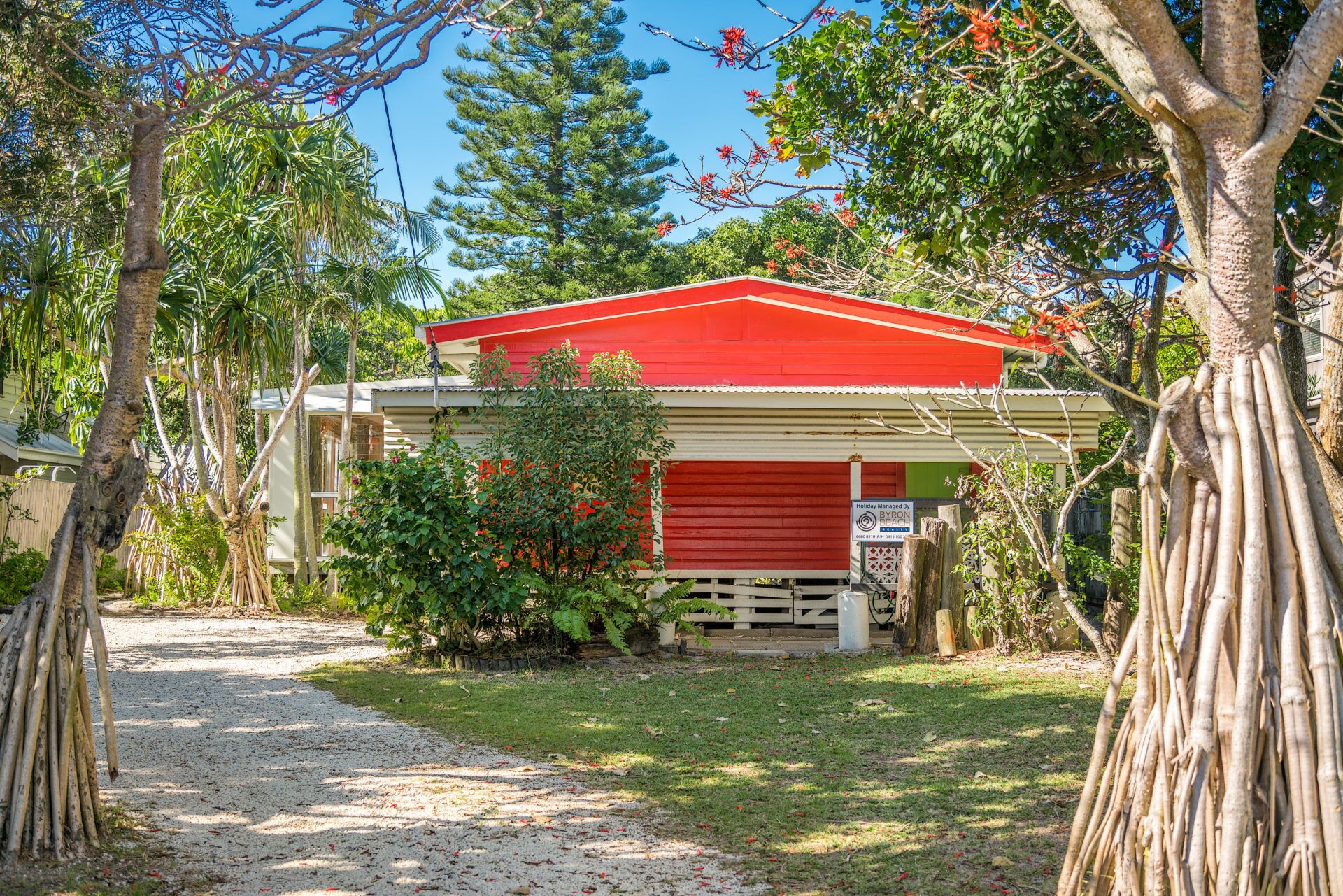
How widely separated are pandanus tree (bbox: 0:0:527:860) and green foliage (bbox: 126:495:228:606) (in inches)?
390

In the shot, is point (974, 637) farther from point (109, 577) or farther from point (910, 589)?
point (109, 577)

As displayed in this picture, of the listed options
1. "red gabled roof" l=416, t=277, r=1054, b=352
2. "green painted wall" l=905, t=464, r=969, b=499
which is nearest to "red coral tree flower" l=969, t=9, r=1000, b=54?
"red gabled roof" l=416, t=277, r=1054, b=352

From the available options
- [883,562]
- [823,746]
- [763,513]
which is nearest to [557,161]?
[763,513]

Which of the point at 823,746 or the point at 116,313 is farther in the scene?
the point at 823,746

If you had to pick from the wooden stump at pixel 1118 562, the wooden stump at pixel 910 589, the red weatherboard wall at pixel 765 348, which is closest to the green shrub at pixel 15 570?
the red weatherboard wall at pixel 765 348

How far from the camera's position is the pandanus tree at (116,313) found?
421 centimetres

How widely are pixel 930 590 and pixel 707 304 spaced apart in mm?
5324

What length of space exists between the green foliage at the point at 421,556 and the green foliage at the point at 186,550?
18.9 ft

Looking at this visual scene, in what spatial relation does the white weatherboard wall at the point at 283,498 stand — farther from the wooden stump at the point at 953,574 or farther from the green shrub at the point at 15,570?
the wooden stump at the point at 953,574

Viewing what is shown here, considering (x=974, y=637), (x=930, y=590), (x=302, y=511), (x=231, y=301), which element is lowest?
(x=974, y=637)

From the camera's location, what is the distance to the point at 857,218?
7.38 metres

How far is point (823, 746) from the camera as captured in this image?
7.05 m

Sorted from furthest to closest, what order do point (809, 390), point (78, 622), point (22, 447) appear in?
1. point (22, 447)
2. point (809, 390)
3. point (78, 622)

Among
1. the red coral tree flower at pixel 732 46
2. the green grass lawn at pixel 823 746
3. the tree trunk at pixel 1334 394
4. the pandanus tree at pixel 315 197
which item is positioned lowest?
the green grass lawn at pixel 823 746
